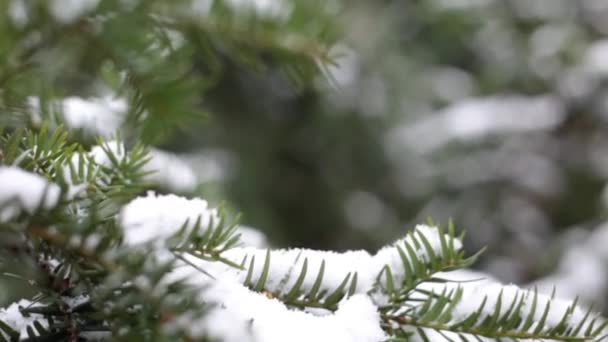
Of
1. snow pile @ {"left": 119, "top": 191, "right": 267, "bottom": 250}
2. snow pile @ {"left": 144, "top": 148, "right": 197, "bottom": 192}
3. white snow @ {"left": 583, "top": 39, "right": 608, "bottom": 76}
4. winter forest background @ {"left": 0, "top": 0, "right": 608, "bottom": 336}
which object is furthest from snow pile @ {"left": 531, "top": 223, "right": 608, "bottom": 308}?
snow pile @ {"left": 119, "top": 191, "right": 267, "bottom": 250}

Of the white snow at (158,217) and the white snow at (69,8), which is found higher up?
the white snow at (69,8)

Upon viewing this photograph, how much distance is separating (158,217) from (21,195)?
6 centimetres

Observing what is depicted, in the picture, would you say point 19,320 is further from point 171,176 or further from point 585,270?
point 585,270

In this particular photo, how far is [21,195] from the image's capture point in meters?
0.26

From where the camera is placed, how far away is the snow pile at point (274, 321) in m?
0.26

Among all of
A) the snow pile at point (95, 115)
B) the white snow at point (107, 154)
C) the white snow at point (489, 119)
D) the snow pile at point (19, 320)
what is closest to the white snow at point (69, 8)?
the snow pile at point (95, 115)

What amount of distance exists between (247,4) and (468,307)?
0.40 m

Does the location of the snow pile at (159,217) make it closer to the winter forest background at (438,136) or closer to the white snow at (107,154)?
the white snow at (107,154)

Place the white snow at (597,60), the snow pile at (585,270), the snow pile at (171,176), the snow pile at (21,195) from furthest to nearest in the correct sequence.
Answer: the white snow at (597,60) < the snow pile at (585,270) < the snow pile at (171,176) < the snow pile at (21,195)

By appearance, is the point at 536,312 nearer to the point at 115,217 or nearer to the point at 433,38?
the point at 115,217

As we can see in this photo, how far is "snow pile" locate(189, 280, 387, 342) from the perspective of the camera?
26cm

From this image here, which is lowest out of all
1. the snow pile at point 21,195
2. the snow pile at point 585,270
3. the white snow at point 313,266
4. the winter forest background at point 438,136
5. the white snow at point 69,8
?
the snow pile at point 21,195

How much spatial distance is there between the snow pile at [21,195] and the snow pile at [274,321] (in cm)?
Result: 8

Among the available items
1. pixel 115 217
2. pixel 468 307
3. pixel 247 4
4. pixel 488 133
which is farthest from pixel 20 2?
pixel 488 133
